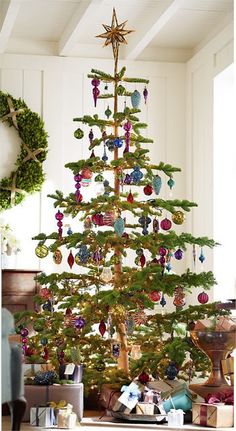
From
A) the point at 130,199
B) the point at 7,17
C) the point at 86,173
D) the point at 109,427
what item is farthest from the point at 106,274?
the point at 7,17

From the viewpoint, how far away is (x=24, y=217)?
5465 mm

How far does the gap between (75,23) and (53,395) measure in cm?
264

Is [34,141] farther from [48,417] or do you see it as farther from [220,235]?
[48,417]

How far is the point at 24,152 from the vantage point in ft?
17.7

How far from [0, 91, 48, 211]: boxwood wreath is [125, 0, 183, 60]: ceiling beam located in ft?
2.49

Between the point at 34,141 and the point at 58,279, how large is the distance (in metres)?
2.21

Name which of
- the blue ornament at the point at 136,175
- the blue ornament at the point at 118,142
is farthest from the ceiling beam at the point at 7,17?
the blue ornament at the point at 136,175

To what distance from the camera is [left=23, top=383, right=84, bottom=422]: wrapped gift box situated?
2955mm

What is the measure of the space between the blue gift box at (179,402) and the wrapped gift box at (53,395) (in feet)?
1.05

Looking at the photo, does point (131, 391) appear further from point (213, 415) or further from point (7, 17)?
point (7, 17)

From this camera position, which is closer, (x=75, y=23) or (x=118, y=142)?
(x=118, y=142)

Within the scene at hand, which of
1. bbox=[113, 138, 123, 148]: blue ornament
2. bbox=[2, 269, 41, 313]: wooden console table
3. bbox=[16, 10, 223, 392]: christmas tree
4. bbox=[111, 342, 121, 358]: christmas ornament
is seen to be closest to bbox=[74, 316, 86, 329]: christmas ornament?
bbox=[16, 10, 223, 392]: christmas tree

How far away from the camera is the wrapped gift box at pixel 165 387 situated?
9.98 ft

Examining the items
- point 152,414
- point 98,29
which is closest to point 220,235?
point 98,29
